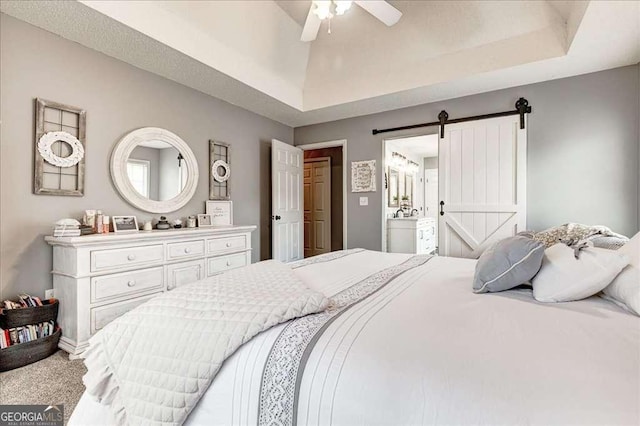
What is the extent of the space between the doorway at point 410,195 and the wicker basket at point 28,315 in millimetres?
3594

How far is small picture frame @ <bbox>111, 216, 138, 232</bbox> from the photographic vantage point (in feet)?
8.80

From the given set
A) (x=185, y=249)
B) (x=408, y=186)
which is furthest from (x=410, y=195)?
(x=185, y=249)

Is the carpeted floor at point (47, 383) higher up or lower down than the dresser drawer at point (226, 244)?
lower down

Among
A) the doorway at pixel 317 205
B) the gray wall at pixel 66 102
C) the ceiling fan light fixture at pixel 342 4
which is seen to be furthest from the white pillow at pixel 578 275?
the doorway at pixel 317 205

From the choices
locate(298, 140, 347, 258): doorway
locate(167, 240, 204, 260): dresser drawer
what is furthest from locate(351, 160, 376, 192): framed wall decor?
locate(167, 240, 204, 260): dresser drawer

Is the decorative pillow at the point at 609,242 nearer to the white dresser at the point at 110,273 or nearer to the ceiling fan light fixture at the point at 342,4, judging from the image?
the ceiling fan light fixture at the point at 342,4

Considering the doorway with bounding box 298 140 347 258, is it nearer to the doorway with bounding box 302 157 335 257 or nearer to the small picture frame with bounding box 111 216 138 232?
the doorway with bounding box 302 157 335 257

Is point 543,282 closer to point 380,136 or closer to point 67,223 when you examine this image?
point 67,223

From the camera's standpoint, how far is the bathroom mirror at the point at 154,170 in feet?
9.32

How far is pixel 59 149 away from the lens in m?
2.44

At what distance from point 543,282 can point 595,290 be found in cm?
15

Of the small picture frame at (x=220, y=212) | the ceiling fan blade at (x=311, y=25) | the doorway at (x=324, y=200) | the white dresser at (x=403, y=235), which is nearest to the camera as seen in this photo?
the ceiling fan blade at (x=311, y=25)

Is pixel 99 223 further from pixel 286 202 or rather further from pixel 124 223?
pixel 286 202

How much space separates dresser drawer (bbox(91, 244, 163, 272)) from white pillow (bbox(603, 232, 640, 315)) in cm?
289
